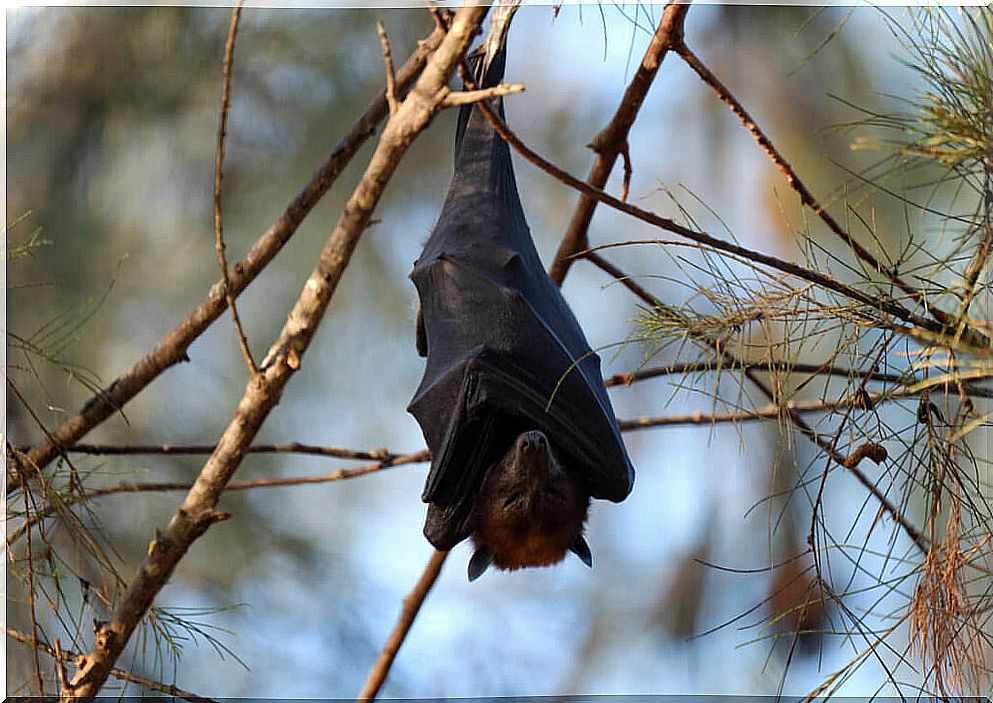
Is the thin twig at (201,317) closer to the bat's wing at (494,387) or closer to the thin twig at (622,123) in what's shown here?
the bat's wing at (494,387)

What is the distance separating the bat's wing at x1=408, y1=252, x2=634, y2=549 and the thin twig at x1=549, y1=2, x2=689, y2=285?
180 mm

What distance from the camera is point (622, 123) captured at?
293cm

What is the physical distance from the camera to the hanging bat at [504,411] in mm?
2598

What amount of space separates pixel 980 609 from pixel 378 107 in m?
1.74

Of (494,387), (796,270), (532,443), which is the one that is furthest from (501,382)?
(796,270)

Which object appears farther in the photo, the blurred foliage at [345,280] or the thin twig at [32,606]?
the blurred foliage at [345,280]

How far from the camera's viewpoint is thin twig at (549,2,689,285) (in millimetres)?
2562

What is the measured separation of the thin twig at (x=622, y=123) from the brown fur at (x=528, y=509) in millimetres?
464

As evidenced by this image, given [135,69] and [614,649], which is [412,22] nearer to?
[135,69]

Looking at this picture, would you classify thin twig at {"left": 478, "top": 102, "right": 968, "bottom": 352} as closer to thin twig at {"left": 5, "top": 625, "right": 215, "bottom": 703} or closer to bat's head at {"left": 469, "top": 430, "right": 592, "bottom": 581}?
bat's head at {"left": 469, "top": 430, "right": 592, "bottom": 581}

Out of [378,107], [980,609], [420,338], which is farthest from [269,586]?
[980,609]

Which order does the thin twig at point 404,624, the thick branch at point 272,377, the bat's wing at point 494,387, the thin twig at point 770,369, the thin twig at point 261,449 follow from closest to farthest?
the thin twig at point 770,369, the thick branch at point 272,377, the bat's wing at point 494,387, the thin twig at point 261,449, the thin twig at point 404,624

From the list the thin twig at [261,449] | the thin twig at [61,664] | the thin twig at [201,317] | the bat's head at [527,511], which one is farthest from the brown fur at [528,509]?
the thin twig at [61,664]

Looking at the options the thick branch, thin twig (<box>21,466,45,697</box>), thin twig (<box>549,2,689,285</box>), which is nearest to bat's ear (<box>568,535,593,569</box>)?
thin twig (<box>549,2,689,285</box>)
